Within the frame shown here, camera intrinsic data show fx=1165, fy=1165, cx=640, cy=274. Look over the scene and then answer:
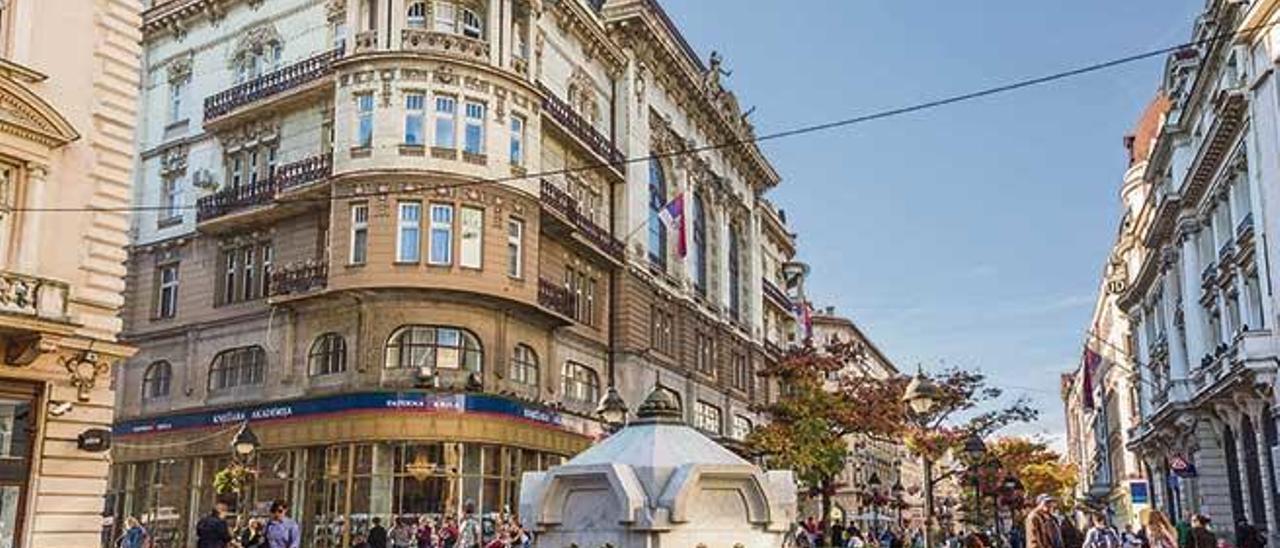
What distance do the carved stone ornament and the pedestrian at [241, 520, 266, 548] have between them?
20.2 meters

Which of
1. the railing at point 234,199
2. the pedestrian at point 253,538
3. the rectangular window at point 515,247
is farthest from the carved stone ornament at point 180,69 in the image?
the pedestrian at point 253,538

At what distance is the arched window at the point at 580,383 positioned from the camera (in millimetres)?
38062

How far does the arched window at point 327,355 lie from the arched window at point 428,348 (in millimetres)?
1573

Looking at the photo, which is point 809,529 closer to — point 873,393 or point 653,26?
point 873,393

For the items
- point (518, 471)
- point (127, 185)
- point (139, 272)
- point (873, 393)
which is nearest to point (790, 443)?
point (873, 393)

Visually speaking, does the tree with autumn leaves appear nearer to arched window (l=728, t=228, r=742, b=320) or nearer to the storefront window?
arched window (l=728, t=228, r=742, b=320)

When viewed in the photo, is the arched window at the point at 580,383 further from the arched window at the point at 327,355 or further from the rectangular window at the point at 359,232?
the rectangular window at the point at 359,232

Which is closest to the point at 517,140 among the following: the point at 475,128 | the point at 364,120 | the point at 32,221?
the point at 475,128

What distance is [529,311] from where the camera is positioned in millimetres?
34656

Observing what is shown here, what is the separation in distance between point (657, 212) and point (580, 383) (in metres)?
9.59

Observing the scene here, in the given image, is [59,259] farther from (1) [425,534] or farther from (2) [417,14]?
(2) [417,14]

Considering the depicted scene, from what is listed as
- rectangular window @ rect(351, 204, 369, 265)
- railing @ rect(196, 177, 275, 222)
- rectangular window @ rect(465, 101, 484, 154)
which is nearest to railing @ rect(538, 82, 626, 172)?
rectangular window @ rect(465, 101, 484, 154)

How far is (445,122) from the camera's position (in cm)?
3288

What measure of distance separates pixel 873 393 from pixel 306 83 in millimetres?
22378
